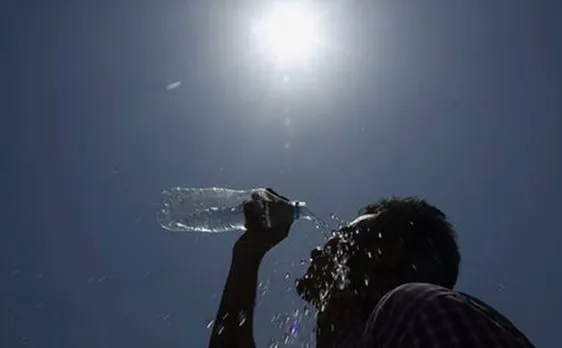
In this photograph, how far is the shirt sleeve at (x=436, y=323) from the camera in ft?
3.98

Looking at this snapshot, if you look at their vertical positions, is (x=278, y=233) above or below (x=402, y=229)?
below

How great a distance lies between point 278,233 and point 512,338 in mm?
2341

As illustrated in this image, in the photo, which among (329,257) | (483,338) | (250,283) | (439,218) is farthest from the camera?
(250,283)

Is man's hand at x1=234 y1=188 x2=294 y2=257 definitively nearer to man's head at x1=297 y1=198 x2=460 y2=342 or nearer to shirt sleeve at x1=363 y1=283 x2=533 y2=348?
man's head at x1=297 y1=198 x2=460 y2=342

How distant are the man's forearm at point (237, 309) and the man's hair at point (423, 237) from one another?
2.52ft

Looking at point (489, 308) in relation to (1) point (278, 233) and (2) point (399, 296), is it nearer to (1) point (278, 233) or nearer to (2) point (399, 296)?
(2) point (399, 296)

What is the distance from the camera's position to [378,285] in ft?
7.95

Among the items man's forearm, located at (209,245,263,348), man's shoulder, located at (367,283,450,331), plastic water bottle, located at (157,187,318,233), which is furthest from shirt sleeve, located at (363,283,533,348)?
plastic water bottle, located at (157,187,318,233)

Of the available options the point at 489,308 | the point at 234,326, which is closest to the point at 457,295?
the point at 489,308

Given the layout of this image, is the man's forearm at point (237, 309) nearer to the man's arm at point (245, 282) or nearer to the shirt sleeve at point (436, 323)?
the man's arm at point (245, 282)

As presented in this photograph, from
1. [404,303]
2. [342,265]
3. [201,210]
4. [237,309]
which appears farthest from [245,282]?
[201,210]

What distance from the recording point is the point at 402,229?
8.51 feet

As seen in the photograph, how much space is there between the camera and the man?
4.15ft

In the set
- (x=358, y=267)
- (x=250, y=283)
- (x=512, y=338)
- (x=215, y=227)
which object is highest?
(x=512, y=338)
